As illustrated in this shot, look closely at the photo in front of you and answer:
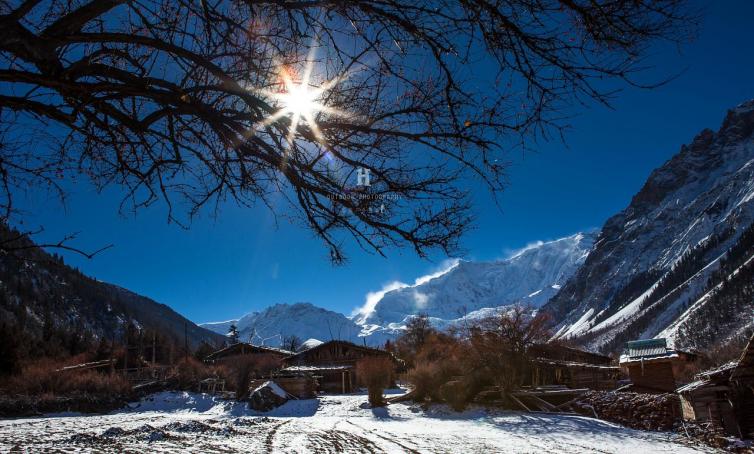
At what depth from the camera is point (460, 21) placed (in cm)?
281

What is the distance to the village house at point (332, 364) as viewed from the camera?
134 feet

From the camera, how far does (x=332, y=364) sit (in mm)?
43875

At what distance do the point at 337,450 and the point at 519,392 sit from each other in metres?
15.9

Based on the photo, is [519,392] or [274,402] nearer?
[519,392]

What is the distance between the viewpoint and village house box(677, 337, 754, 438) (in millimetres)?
12539

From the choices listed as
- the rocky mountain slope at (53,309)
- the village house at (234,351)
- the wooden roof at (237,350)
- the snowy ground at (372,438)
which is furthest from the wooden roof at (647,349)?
the rocky mountain slope at (53,309)

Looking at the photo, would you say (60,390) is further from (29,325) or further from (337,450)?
(29,325)

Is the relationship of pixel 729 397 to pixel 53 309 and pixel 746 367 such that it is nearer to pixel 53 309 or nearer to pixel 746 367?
pixel 746 367

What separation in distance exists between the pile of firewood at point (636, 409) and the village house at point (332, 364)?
75.8 ft

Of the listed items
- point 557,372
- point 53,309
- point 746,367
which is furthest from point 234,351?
point 53,309

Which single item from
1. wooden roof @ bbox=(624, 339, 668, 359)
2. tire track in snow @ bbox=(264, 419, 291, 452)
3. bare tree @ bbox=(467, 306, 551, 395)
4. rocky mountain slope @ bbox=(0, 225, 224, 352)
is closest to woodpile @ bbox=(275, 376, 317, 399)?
bare tree @ bbox=(467, 306, 551, 395)

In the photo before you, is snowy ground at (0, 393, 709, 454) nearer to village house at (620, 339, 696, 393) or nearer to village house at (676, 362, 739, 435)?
village house at (676, 362, 739, 435)

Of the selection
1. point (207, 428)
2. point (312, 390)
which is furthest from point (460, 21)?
point (312, 390)

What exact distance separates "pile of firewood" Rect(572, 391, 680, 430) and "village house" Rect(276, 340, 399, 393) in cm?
2310
